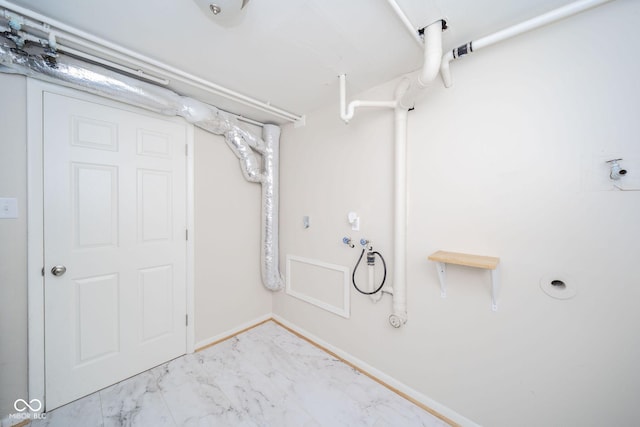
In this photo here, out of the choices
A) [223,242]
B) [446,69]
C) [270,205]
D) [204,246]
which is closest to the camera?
→ [446,69]

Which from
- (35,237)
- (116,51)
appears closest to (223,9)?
(116,51)

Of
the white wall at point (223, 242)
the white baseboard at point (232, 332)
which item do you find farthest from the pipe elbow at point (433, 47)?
the white baseboard at point (232, 332)

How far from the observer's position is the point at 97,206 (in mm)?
1714

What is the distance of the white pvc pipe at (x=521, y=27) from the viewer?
104 centimetres

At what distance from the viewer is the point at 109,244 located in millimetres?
1775

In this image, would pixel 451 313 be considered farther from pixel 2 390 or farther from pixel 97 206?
pixel 2 390

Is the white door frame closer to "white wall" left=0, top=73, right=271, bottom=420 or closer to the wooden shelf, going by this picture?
"white wall" left=0, top=73, right=271, bottom=420

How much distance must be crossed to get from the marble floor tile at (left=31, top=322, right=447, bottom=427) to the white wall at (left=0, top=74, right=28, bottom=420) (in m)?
0.36

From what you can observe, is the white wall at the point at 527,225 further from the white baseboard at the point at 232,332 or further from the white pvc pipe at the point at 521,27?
the white baseboard at the point at 232,332

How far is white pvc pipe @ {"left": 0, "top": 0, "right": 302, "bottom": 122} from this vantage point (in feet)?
3.92

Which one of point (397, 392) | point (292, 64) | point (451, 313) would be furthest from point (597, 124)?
point (397, 392)

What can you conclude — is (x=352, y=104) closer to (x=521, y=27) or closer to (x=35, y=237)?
(x=521, y=27)

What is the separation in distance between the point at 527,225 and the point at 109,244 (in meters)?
2.81

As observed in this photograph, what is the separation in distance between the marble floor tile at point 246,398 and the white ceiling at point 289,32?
2.38m
